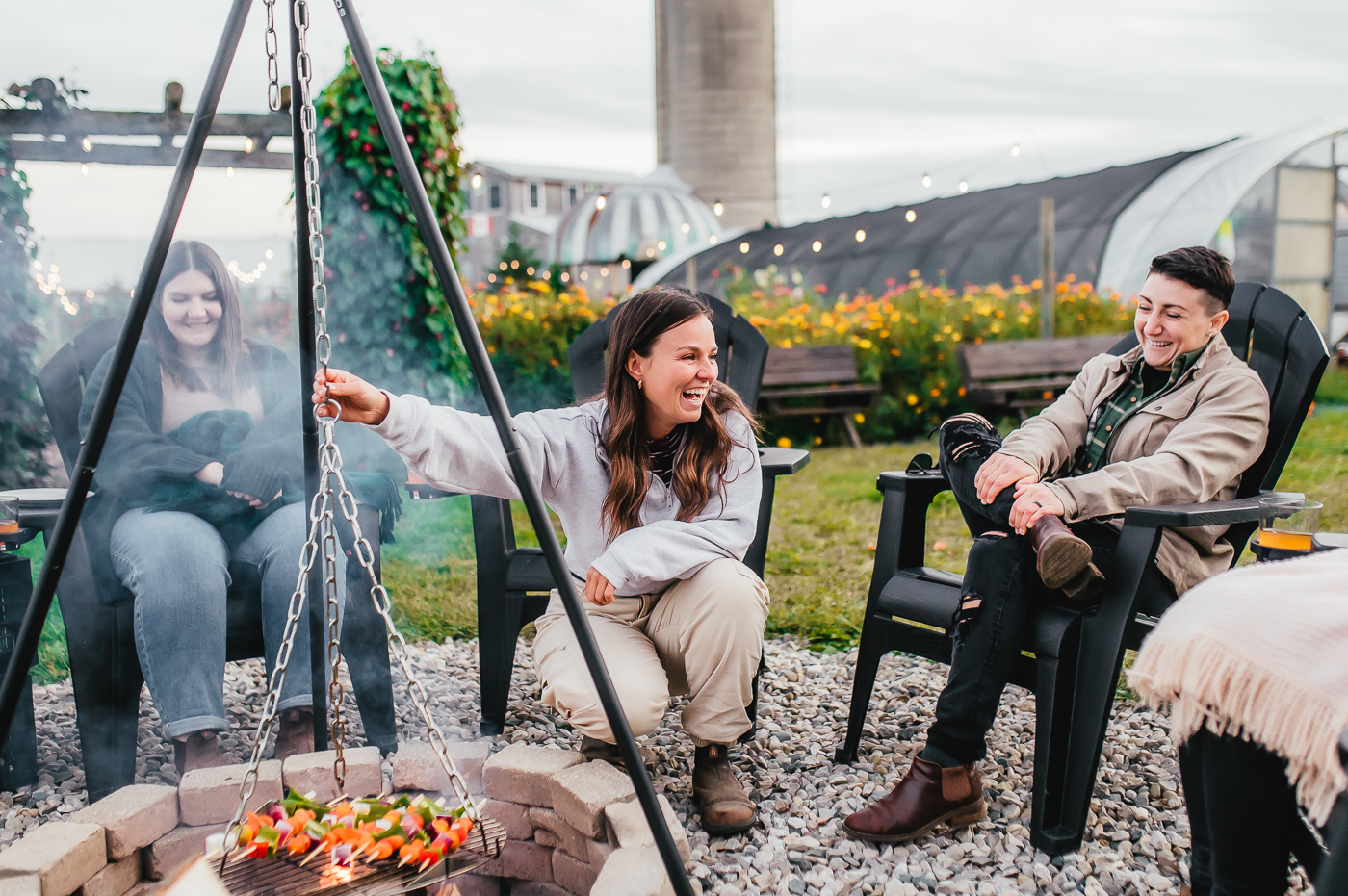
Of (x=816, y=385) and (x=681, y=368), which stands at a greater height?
(x=681, y=368)

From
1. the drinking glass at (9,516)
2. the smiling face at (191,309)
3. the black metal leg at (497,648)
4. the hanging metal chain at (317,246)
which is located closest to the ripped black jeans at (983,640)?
the black metal leg at (497,648)

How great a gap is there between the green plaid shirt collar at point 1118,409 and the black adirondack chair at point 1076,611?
0.67 feet

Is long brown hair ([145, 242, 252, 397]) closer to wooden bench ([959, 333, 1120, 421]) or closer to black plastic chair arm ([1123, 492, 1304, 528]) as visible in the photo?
black plastic chair arm ([1123, 492, 1304, 528])

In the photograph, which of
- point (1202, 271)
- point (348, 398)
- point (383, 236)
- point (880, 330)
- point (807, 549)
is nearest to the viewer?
point (348, 398)

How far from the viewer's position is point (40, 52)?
3020mm

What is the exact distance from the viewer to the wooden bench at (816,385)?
6.43 meters

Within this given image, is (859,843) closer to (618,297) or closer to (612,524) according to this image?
(612,524)

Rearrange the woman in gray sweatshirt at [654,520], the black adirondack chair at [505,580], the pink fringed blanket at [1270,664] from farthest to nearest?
the black adirondack chair at [505,580], the woman in gray sweatshirt at [654,520], the pink fringed blanket at [1270,664]

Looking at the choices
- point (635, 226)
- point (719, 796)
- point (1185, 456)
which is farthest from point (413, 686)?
point (635, 226)

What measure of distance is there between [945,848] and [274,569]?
147 cm

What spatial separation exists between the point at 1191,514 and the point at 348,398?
4.67ft

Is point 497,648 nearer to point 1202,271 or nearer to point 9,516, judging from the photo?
point 9,516

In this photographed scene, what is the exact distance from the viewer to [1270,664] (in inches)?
43.1

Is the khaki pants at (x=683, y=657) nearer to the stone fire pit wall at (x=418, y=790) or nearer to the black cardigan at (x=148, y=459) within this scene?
the stone fire pit wall at (x=418, y=790)
